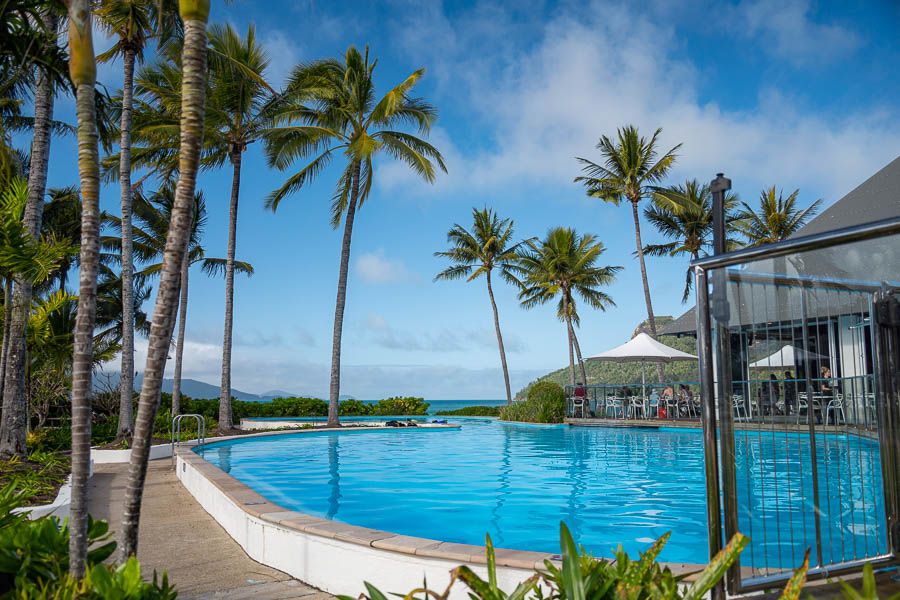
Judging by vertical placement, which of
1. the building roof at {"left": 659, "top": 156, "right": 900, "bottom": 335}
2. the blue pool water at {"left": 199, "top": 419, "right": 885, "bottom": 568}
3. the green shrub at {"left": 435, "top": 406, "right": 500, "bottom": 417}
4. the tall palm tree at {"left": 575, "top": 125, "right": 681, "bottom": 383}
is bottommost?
the green shrub at {"left": 435, "top": 406, "right": 500, "bottom": 417}

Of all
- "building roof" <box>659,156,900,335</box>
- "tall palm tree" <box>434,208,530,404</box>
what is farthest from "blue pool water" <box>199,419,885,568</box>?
"tall palm tree" <box>434,208,530,404</box>

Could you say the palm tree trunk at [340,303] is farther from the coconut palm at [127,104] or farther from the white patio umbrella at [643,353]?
the white patio umbrella at [643,353]

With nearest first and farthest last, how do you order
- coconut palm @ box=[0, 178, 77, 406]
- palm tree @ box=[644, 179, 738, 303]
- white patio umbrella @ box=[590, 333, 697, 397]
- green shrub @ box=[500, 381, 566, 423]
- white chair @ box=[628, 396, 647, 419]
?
coconut palm @ box=[0, 178, 77, 406] → white patio umbrella @ box=[590, 333, 697, 397] → white chair @ box=[628, 396, 647, 419] → green shrub @ box=[500, 381, 566, 423] → palm tree @ box=[644, 179, 738, 303]

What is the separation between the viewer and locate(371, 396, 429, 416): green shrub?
85.8 ft

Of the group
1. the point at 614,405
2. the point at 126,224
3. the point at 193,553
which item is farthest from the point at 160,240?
the point at 193,553

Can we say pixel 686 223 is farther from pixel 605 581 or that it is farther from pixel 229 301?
pixel 605 581

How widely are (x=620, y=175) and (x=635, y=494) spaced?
67.8 ft

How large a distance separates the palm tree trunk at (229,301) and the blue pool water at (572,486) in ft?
6.17

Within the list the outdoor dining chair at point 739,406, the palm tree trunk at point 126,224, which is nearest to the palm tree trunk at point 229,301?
the palm tree trunk at point 126,224

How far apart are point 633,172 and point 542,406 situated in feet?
36.5

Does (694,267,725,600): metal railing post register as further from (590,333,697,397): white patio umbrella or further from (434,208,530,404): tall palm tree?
(434,208,530,404): tall palm tree

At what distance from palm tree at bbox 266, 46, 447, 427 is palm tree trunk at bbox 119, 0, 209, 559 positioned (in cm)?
1670

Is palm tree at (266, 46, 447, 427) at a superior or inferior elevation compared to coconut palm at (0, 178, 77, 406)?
superior

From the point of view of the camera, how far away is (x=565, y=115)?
48.5 ft
